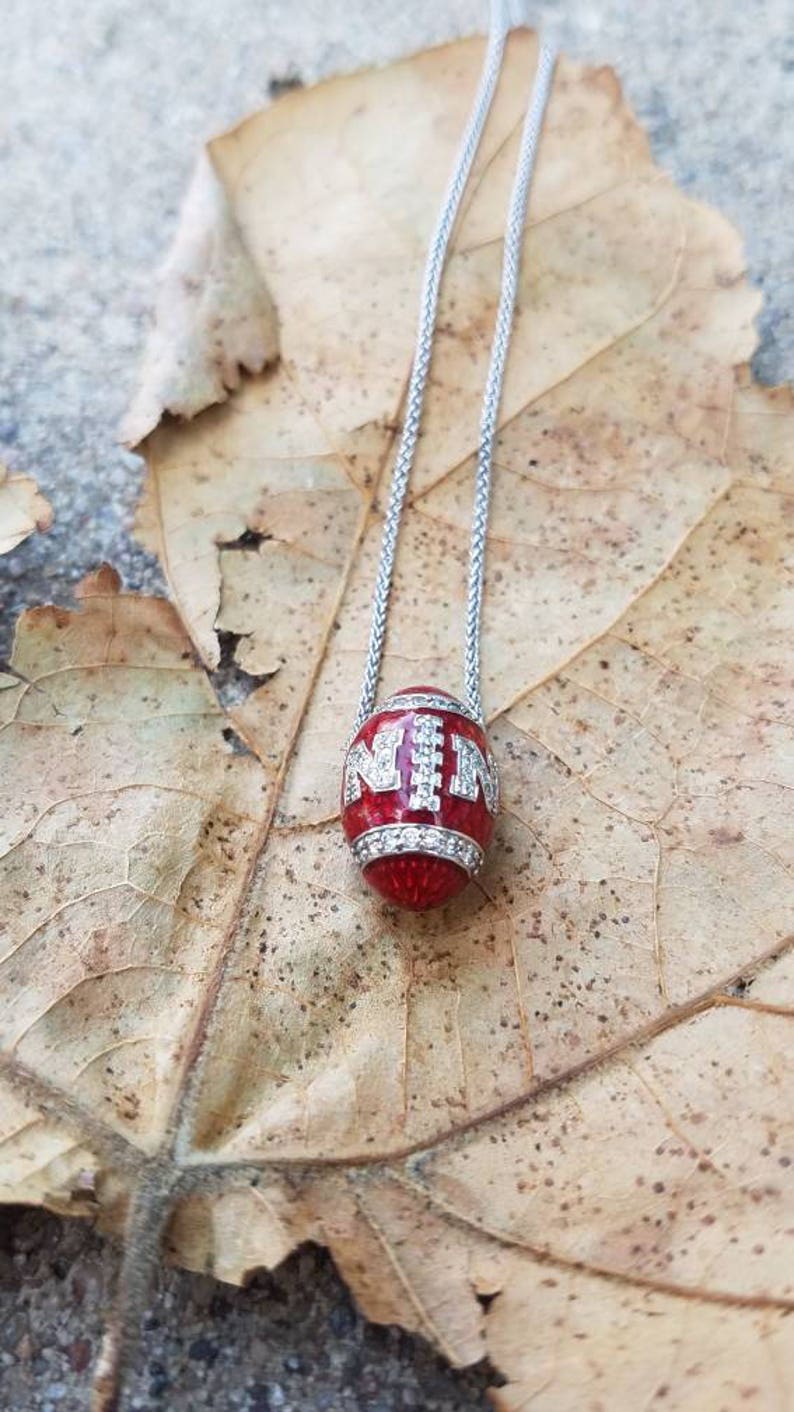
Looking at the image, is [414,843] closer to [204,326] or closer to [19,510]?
[19,510]

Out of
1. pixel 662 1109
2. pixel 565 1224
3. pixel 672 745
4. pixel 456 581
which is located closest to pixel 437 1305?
pixel 565 1224

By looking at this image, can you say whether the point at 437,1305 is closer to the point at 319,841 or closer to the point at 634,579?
the point at 319,841

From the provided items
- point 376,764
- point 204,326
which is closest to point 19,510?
point 204,326

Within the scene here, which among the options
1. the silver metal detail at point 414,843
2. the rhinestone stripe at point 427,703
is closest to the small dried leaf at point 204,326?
the rhinestone stripe at point 427,703

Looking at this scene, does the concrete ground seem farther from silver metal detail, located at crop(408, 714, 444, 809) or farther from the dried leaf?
silver metal detail, located at crop(408, 714, 444, 809)

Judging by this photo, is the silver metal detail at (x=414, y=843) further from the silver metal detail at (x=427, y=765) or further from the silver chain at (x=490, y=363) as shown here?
the silver chain at (x=490, y=363)
